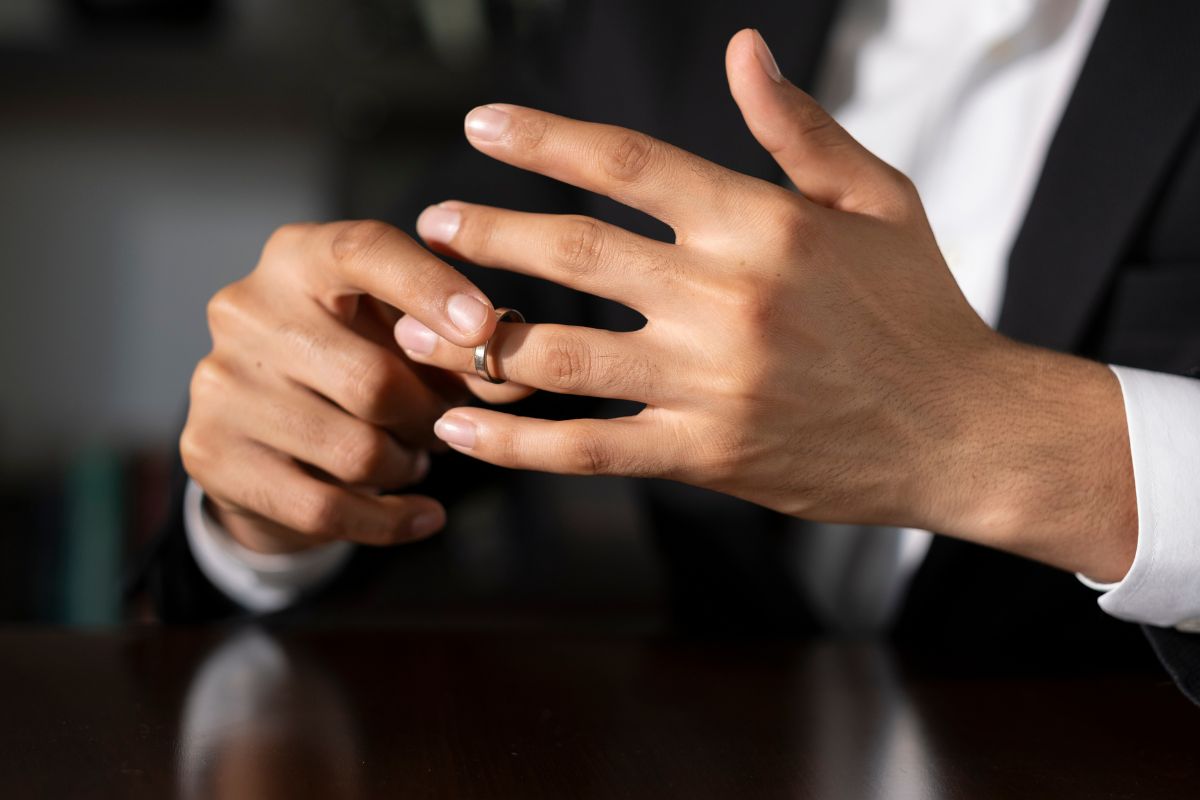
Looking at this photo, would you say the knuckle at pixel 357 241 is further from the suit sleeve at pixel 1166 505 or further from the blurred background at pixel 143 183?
the blurred background at pixel 143 183

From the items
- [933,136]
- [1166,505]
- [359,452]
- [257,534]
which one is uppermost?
→ [933,136]

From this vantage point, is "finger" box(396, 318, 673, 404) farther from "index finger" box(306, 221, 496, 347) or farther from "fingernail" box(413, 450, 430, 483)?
"fingernail" box(413, 450, 430, 483)

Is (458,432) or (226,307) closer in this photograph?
(458,432)

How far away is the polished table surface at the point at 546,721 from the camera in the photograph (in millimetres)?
324

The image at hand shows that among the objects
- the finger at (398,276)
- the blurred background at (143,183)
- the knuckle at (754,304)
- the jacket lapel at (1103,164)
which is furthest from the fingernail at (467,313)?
the blurred background at (143,183)

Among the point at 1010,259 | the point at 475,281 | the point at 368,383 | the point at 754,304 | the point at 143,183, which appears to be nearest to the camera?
the point at 754,304

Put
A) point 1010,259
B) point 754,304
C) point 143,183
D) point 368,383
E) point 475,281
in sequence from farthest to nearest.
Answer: point 143,183
point 475,281
point 1010,259
point 368,383
point 754,304

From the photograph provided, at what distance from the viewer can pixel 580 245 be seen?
1.27 feet

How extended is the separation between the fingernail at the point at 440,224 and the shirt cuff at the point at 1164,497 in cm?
32

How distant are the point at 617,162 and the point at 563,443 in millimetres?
116

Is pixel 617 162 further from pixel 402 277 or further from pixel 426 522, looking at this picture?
pixel 426 522

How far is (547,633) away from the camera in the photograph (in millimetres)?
557

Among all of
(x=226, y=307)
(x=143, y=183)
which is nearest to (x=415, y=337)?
(x=226, y=307)

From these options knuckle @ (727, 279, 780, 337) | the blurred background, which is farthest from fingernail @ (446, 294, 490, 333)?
the blurred background
